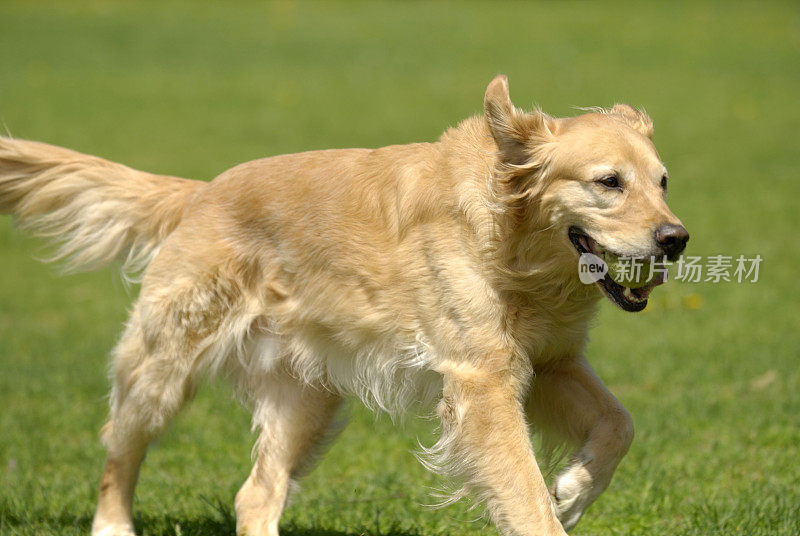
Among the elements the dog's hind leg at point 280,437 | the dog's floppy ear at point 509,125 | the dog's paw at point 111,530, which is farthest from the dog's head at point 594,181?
the dog's paw at point 111,530

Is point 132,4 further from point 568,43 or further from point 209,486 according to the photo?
point 209,486

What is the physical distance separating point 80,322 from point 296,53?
16.9 meters

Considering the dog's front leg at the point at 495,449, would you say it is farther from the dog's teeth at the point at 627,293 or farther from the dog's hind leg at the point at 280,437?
the dog's hind leg at the point at 280,437

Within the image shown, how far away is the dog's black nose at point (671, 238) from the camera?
3.98 m

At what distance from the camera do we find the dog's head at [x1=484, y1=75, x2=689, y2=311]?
13.4 ft

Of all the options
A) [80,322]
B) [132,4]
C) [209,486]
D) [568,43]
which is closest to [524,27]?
[568,43]

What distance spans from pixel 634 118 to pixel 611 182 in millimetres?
714

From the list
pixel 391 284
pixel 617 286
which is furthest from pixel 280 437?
pixel 617 286

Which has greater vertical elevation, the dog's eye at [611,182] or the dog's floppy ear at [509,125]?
the dog's floppy ear at [509,125]

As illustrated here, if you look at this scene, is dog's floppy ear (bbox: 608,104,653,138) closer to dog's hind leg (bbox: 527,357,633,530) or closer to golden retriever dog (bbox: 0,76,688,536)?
golden retriever dog (bbox: 0,76,688,536)

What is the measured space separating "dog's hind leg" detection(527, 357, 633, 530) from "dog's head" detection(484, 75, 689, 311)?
1.96 feet

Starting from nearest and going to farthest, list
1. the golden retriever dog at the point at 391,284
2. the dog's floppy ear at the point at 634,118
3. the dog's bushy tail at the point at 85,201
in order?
the golden retriever dog at the point at 391,284, the dog's floppy ear at the point at 634,118, the dog's bushy tail at the point at 85,201

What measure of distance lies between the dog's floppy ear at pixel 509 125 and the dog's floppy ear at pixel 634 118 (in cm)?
46

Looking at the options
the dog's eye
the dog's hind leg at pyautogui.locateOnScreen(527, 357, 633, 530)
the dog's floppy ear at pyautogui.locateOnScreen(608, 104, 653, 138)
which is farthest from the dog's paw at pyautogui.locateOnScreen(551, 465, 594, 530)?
the dog's floppy ear at pyautogui.locateOnScreen(608, 104, 653, 138)
